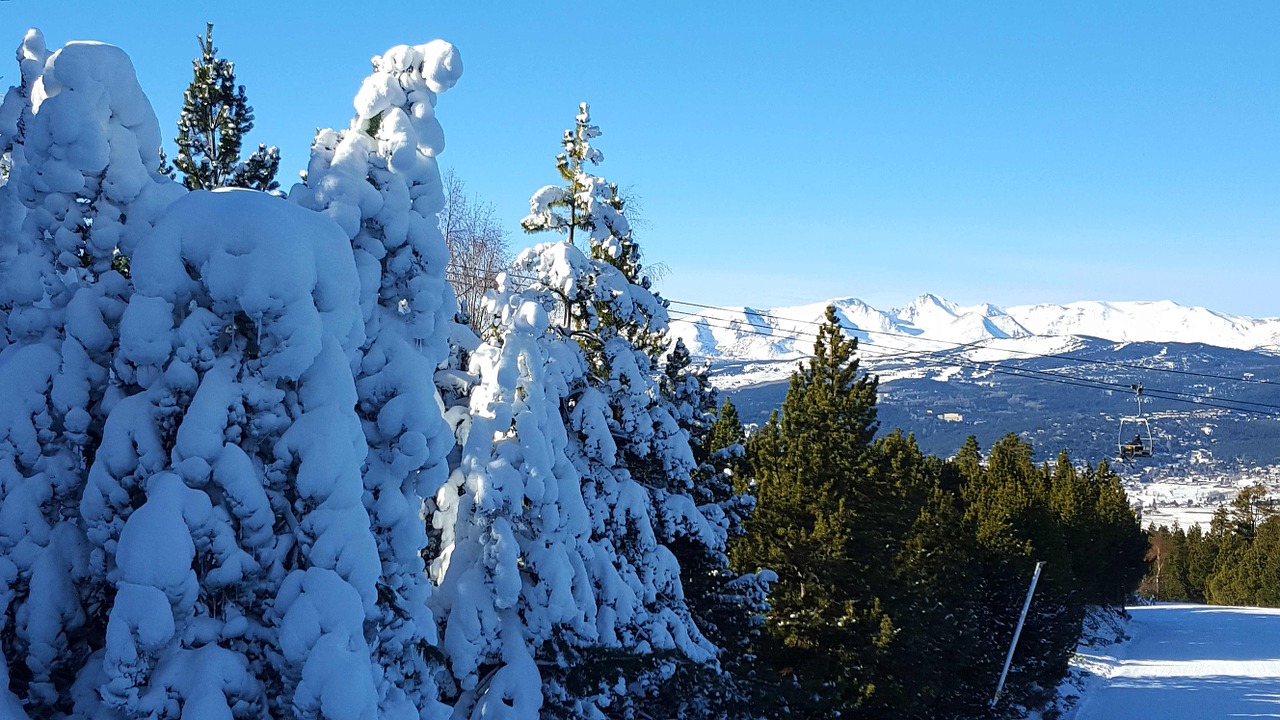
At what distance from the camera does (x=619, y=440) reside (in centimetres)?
1331

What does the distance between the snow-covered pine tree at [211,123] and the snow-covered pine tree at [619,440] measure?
358 centimetres

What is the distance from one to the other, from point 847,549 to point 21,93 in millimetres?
15995

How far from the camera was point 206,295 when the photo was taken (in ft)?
19.2

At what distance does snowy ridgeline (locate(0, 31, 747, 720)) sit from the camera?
5.55 meters

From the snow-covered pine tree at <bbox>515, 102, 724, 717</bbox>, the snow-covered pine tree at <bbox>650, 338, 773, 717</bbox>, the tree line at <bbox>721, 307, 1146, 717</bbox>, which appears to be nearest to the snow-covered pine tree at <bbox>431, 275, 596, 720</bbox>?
the snow-covered pine tree at <bbox>515, 102, 724, 717</bbox>

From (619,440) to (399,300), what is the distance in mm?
6305

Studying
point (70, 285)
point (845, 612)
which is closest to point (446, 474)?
point (70, 285)

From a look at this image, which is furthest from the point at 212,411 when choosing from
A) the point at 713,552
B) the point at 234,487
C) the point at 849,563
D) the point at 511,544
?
the point at 849,563

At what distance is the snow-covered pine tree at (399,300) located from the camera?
6.81 metres

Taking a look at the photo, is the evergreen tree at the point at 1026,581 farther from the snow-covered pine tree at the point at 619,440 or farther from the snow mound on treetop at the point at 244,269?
the snow mound on treetop at the point at 244,269

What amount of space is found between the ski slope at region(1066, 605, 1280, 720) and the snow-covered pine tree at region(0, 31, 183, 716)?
115 ft

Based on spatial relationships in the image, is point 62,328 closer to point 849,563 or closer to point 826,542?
point 826,542

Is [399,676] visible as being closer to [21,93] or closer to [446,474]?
[446,474]

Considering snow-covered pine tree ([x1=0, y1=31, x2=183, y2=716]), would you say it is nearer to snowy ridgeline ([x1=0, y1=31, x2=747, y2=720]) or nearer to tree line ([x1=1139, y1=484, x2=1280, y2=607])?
snowy ridgeline ([x1=0, y1=31, x2=747, y2=720])
